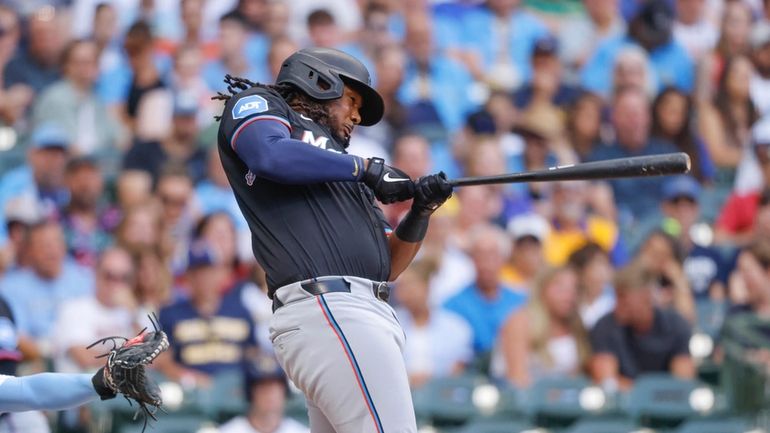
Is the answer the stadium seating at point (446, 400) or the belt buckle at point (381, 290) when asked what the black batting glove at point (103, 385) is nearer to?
the belt buckle at point (381, 290)

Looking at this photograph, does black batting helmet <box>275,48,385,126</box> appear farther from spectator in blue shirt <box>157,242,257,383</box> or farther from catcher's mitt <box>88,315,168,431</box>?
spectator in blue shirt <box>157,242,257,383</box>

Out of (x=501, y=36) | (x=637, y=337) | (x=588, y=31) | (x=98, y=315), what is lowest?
(x=637, y=337)

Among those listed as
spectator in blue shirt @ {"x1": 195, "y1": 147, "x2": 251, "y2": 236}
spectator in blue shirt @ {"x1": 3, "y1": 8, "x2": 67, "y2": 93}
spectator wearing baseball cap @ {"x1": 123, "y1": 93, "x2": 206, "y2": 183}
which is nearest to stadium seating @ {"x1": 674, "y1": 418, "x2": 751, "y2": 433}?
spectator in blue shirt @ {"x1": 195, "y1": 147, "x2": 251, "y2": 236}

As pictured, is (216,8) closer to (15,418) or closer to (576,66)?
(576,66)

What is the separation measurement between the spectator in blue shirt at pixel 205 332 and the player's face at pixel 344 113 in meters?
3.33

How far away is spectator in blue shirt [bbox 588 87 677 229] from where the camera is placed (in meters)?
9.98

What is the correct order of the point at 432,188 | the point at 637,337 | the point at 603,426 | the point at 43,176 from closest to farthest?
the point at 432,188
the point at 603,426
the point at 637,337
the point at 43,176

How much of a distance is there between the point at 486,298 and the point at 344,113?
4122 mm

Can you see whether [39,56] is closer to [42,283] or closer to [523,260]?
[42,283]

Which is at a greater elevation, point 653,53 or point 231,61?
point 653,53

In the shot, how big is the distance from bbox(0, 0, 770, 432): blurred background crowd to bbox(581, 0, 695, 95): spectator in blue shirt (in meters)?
0.02

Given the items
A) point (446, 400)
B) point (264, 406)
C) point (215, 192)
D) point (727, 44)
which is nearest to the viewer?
point (264, 406)

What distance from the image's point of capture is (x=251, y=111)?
4301 millimetres

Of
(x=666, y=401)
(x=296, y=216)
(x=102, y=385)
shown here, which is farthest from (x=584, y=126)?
(x=102, y=385)
